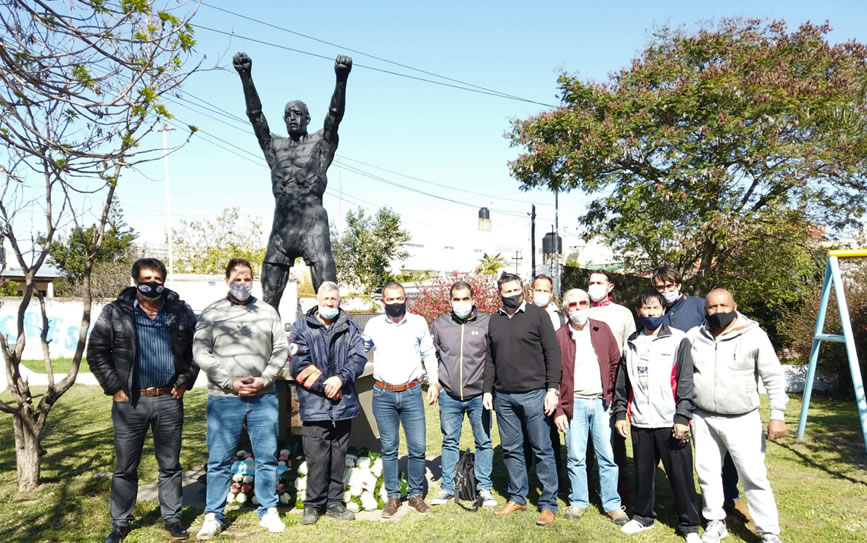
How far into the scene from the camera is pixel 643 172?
14195 millimetres

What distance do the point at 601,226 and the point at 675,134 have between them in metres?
3.21

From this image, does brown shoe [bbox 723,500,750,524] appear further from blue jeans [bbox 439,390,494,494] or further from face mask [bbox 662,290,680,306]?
blue jeans [bbox 439,390,494,494]

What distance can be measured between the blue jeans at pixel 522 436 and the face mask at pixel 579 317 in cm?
61

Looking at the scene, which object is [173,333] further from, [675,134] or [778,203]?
[778,203]

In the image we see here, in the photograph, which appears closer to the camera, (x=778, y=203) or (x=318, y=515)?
(x=318, y=515)

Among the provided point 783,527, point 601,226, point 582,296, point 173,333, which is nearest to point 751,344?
point 582,296

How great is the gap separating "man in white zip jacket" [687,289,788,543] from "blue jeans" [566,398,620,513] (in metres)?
0.66

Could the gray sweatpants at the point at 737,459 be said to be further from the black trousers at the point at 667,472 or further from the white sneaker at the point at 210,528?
the white sneaker at the point at 210,528

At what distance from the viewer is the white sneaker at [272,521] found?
4.57 m

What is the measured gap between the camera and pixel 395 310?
16.6 feet

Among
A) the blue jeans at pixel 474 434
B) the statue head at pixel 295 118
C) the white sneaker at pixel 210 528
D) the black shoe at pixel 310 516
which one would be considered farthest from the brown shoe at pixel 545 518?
the statue head at pixel 295 118

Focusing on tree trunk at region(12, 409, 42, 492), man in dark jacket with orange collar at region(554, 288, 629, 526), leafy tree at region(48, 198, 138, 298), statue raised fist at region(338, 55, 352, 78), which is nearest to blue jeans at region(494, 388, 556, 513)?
man in dark jacket with orange collar at region(554, 288, 629, 526)

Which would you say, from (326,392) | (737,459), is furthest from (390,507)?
(737,459)

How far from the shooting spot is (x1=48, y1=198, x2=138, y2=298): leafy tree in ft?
82.5
